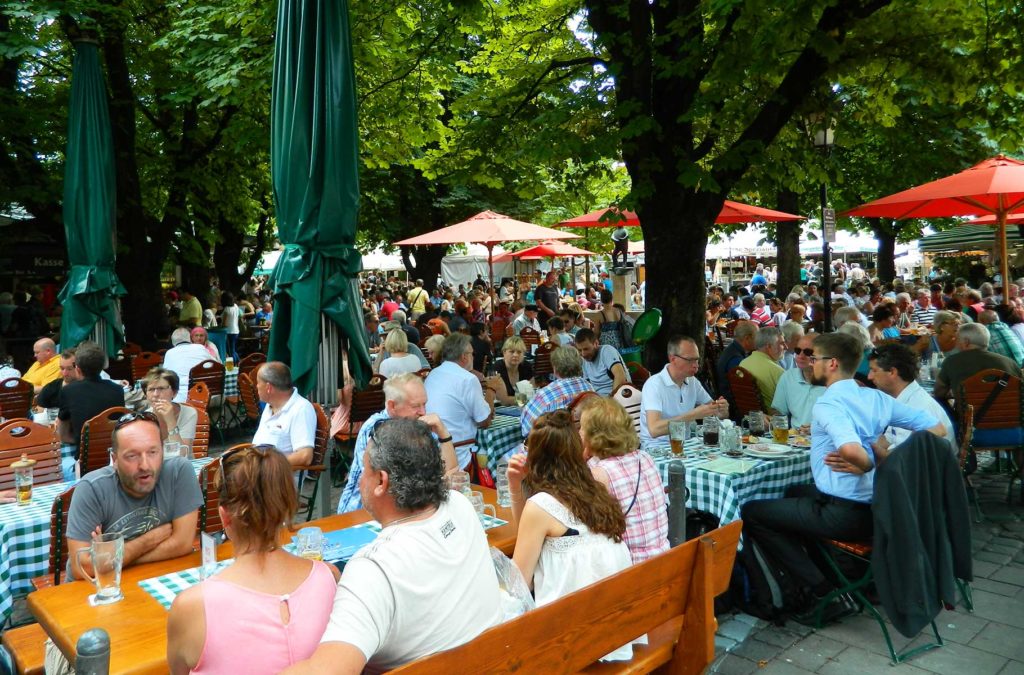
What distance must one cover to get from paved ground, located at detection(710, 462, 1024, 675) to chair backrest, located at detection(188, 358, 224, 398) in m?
7.04

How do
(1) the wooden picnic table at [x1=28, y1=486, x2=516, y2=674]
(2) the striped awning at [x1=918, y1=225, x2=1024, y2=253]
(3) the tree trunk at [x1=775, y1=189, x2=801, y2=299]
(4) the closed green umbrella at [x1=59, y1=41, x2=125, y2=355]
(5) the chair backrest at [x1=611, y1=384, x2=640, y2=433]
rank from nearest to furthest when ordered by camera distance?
(1) the wooden picnic table at [x1=28, y1=486, x2=516, y2=674]
(5) the chair backrest at [x1=611, y1=384, x2=640, y2=433]
(4) the closed green umbrella at [x1=59, y1=41, x2=125, y2=355]
(3) the tree trunk at [x1=775, y1=189, x2=801, y2=299]
(2) the striped awning at [x1=918, y1=225, x2=1024, y2=253]

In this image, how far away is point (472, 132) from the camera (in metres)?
11.3

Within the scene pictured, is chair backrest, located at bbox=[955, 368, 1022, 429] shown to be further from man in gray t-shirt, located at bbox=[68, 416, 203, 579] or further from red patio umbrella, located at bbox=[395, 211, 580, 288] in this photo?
red patio umbrella, located at bbox=[395, 211, 580, 288]

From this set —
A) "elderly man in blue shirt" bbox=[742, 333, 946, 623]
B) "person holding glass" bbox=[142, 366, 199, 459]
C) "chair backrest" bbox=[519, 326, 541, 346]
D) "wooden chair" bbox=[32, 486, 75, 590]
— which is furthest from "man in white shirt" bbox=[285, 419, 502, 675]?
"chair backrest" bbox=[519, 326, 541, 346]

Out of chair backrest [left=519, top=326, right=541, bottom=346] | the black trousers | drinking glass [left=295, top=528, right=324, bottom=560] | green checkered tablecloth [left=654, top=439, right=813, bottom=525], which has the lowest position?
the black trousers

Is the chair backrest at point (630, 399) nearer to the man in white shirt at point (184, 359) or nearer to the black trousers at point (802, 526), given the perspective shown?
the black trousers at point (802, 526)

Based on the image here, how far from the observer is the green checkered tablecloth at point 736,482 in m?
5.11

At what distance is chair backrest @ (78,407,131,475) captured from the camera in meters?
5.86

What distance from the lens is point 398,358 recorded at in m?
8.87

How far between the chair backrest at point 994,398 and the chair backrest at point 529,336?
23.8 feet

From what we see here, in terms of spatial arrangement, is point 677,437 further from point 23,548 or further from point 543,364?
point 543,364

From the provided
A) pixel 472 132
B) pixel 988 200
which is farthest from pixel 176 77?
pixel 988 200

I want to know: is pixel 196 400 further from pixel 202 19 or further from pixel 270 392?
pixel 202 19

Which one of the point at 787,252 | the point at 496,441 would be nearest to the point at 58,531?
the point at 496,441
